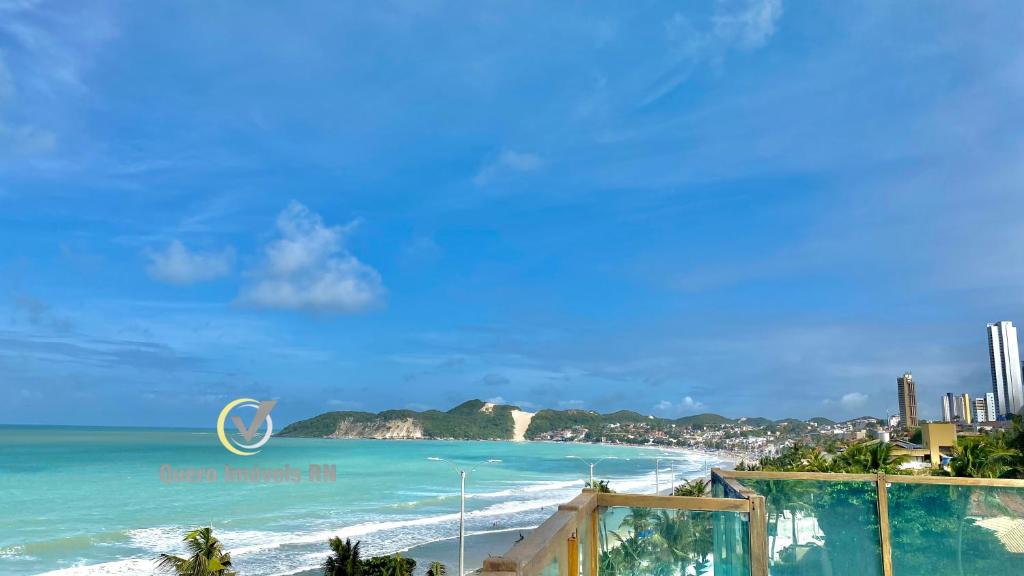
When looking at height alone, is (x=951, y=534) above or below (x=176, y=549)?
above

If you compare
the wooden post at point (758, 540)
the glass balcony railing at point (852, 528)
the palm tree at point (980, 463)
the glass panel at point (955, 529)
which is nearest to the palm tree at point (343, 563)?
the palm tree at point (980, 463)

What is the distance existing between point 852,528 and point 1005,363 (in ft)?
431

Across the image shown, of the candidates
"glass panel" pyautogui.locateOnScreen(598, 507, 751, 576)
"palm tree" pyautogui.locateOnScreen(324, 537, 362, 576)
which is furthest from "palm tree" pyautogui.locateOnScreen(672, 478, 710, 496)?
"glass panel" pyautogui.locateOnScreen(598, 507, 751, 576)

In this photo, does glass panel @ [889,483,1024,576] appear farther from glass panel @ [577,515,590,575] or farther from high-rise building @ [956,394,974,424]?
high-rise building @ [956,394,974,424]

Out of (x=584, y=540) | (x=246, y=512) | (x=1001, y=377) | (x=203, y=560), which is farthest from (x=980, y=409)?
(x=584, y=540)

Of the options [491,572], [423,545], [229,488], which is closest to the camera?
[491,572]

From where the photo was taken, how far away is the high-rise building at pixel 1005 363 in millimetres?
111000

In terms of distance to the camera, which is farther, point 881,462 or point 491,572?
point 881,462

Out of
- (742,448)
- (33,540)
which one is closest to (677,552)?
(33,540)

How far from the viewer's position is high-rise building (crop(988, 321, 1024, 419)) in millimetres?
111000

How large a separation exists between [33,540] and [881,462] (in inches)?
1763

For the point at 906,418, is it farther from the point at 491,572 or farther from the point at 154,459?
the point at 491,572

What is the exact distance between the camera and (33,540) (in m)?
41.6

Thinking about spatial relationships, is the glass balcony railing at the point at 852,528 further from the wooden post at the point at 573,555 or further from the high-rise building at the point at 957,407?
the high-rise building at the point at 957,407
